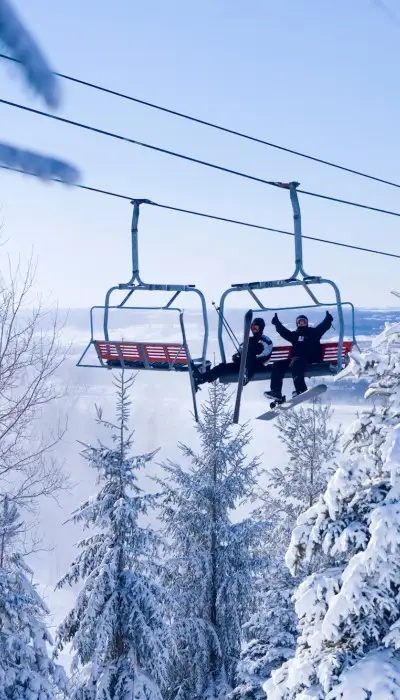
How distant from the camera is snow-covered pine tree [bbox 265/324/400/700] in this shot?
23.8 feet

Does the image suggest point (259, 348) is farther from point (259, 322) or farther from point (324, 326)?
point (324, 326)

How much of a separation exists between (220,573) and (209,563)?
501 mm

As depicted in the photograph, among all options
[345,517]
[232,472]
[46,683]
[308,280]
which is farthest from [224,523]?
[308,280]

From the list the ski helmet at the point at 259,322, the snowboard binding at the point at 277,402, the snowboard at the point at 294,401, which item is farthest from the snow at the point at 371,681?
the ski helmet at the point at 259,322

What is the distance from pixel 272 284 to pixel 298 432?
15457mm

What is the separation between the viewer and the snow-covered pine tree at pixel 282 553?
1648cm

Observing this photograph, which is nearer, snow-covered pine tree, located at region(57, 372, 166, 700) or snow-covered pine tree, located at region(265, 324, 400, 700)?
snow-covered pine tree, located at region(265, 324, 400, 700)

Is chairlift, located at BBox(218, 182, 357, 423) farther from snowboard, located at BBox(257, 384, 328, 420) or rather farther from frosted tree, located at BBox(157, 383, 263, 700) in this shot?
frosted tree, located at BBox(157, 383, 263, 700)

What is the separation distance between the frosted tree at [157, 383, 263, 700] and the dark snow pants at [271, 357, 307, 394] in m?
11.5

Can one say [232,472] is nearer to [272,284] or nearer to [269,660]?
[269,660]

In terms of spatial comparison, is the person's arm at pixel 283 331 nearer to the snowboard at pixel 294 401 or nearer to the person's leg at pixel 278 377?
the person's leg at pixel 278 377

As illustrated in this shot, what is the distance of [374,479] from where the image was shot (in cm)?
840

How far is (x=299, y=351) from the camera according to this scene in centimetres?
958

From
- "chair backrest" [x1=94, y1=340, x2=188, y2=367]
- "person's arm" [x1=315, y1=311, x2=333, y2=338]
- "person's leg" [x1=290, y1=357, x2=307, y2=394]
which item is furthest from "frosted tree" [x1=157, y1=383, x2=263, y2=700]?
"person's arm" [x1=315, y1=311, x2=333, y2=338]
